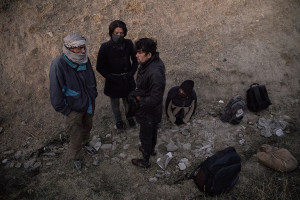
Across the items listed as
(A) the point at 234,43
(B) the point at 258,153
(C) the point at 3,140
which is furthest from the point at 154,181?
(A) the point at 234,43

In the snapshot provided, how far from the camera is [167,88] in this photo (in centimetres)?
546

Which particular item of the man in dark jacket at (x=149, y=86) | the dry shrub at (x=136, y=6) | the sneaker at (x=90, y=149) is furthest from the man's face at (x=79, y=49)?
the dry shrub at (x=136, y=6)

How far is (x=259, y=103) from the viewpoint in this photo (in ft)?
16.8

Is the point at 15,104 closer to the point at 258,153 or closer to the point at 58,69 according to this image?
the point at 58,69

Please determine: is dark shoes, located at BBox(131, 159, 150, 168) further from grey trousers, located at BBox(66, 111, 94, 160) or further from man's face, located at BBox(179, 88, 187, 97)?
man's face, located at BBox(179, 88, 187, 97)

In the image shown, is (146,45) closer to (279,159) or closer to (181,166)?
(181,166)

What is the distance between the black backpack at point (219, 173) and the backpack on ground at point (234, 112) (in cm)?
153

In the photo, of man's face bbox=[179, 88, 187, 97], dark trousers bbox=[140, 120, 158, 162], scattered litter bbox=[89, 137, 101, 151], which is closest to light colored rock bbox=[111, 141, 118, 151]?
scattered litter bbox=[89, 137, 101, 151]

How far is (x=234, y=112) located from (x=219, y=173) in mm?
1950

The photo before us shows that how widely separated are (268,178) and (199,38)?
3843mm

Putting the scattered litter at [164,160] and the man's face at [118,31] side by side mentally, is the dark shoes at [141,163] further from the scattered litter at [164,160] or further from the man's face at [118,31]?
the man's face at [118,31]

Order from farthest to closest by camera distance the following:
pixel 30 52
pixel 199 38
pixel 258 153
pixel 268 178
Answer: pixel 199 38 < pixel 30 52 < pixel 258 153 < pixel 268 178

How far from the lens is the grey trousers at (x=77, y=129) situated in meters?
3.32

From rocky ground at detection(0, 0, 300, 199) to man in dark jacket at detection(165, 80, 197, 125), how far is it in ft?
0.70
